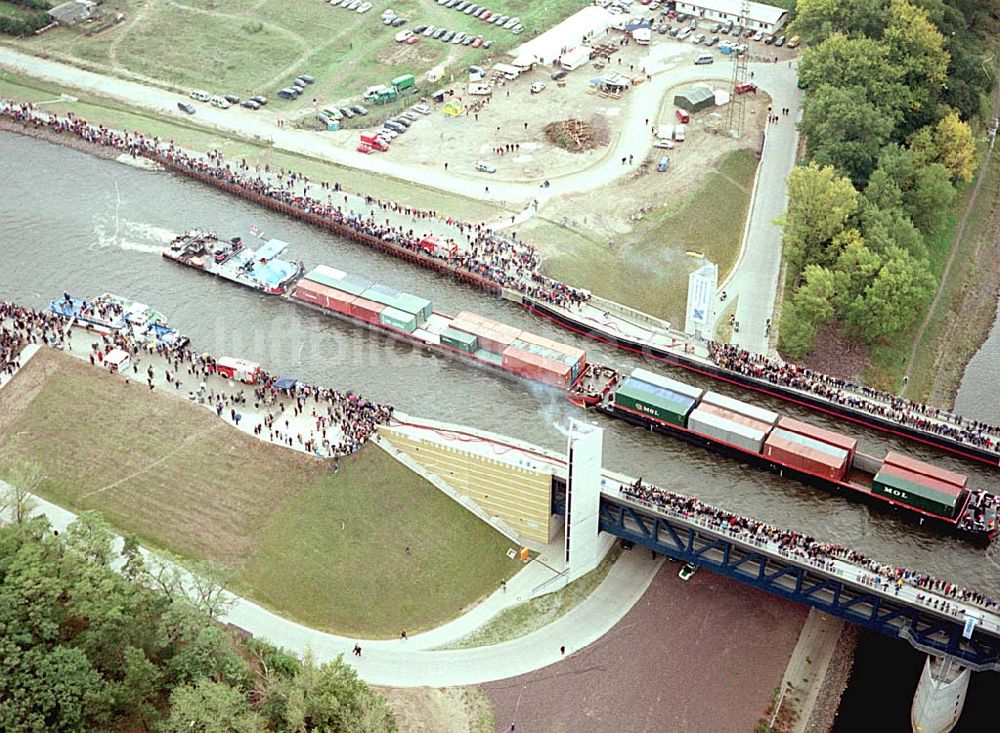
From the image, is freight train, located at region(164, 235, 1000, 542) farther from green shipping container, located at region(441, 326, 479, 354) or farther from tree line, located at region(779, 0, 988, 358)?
tree line, located at region(779, 0, 988, 358)

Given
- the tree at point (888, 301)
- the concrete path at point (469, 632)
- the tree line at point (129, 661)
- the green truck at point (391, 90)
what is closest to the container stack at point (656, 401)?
the concrete path at point (469, 632)

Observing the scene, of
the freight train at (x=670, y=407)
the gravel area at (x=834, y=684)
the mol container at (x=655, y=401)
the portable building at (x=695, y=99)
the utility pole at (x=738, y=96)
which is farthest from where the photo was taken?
the portable building at (x=695, y=99)

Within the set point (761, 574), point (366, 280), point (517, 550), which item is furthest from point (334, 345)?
point (761, 574)

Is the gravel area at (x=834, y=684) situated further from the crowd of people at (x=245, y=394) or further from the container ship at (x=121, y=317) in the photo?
the container ship at (x=121, y=317)

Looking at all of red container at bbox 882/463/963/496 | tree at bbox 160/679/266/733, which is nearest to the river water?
red container at bbox 882/463/963/496

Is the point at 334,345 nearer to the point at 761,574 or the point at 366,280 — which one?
the point at 366,280

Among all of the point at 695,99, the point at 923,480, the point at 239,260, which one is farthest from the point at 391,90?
the point at 923,480
